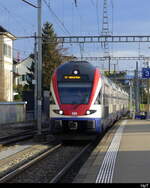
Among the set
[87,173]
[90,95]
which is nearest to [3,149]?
[90,95]

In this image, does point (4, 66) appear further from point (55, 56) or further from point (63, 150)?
point (63, 150)

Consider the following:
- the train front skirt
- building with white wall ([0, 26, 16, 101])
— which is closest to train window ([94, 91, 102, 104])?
the train front skirt

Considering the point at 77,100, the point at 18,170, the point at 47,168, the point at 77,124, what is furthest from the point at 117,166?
the point at 77,100

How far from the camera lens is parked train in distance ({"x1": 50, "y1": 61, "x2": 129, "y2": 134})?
1898cm

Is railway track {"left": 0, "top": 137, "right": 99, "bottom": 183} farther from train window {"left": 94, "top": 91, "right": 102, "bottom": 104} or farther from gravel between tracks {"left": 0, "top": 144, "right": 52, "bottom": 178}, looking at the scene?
train window {"left": 94, "top": 91, "right": 102, "bottom": 104}

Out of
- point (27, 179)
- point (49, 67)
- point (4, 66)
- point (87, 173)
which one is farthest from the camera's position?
point (49, 67)

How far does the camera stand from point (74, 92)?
1934 centimetres

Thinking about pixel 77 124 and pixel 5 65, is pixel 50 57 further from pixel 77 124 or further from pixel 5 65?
pixel 77 124

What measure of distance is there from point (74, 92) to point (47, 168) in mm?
6140

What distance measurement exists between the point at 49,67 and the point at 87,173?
194 ft

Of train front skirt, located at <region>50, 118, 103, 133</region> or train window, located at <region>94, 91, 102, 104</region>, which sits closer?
train front skirt, located at <region>50, 118, 103, 133</region>

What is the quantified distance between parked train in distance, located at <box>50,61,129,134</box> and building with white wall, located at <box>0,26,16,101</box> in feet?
111

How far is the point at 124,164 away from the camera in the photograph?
11.6m

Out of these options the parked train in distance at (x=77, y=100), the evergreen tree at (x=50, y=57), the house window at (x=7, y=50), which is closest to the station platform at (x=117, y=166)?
the parked train in distance at (x=77, y=100)
